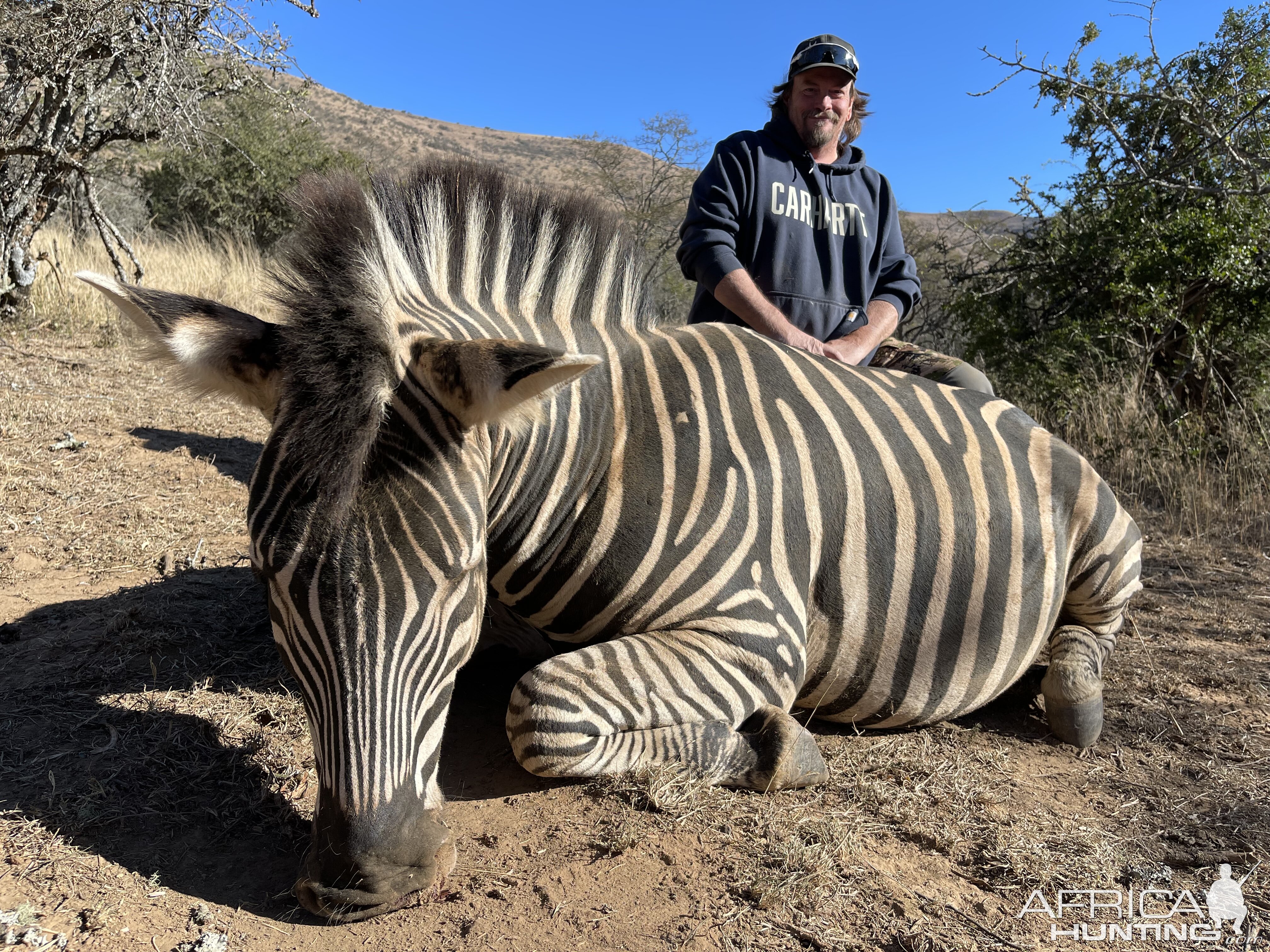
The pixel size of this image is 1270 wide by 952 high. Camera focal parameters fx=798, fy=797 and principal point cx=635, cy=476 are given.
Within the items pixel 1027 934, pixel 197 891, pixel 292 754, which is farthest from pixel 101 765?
pixel 1027 934

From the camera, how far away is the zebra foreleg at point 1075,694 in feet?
10.5

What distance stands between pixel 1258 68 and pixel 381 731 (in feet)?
32.0

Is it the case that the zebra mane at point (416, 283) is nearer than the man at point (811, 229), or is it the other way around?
the zebra mane at point (416, 283)

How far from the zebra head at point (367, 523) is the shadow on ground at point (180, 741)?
17.4 inches

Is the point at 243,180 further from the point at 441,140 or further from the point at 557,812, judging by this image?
the point at 441,140

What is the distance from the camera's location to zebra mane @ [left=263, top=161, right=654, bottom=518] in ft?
6.49

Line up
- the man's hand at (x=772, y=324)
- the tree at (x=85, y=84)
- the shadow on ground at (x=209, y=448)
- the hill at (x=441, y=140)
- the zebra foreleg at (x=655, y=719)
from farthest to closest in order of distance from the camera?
the hill at (x=441, y=140), the tree at (x=85, y=84), the shadow on ground at (x=209, y=448), the man's hand at (x=772, y=324), the zebra foreleg at (x=655, y=719)

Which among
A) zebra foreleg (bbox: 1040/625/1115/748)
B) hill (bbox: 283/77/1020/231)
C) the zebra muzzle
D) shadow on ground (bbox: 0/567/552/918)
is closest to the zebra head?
the zebra muzzle

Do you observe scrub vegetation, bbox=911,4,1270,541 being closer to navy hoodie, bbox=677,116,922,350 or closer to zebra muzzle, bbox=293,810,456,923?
navy hoodie, bbox=677,116,922,350

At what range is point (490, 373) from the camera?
6.41 ft

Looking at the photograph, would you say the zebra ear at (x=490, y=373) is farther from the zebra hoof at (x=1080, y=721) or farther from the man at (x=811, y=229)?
the zebra hoof at (x=1080, y=721)

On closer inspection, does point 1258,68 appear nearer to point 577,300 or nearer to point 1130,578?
point 1130,578

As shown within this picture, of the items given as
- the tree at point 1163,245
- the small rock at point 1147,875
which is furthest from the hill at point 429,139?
the small rock at point 1147,875

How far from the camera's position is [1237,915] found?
2260 millimetres
